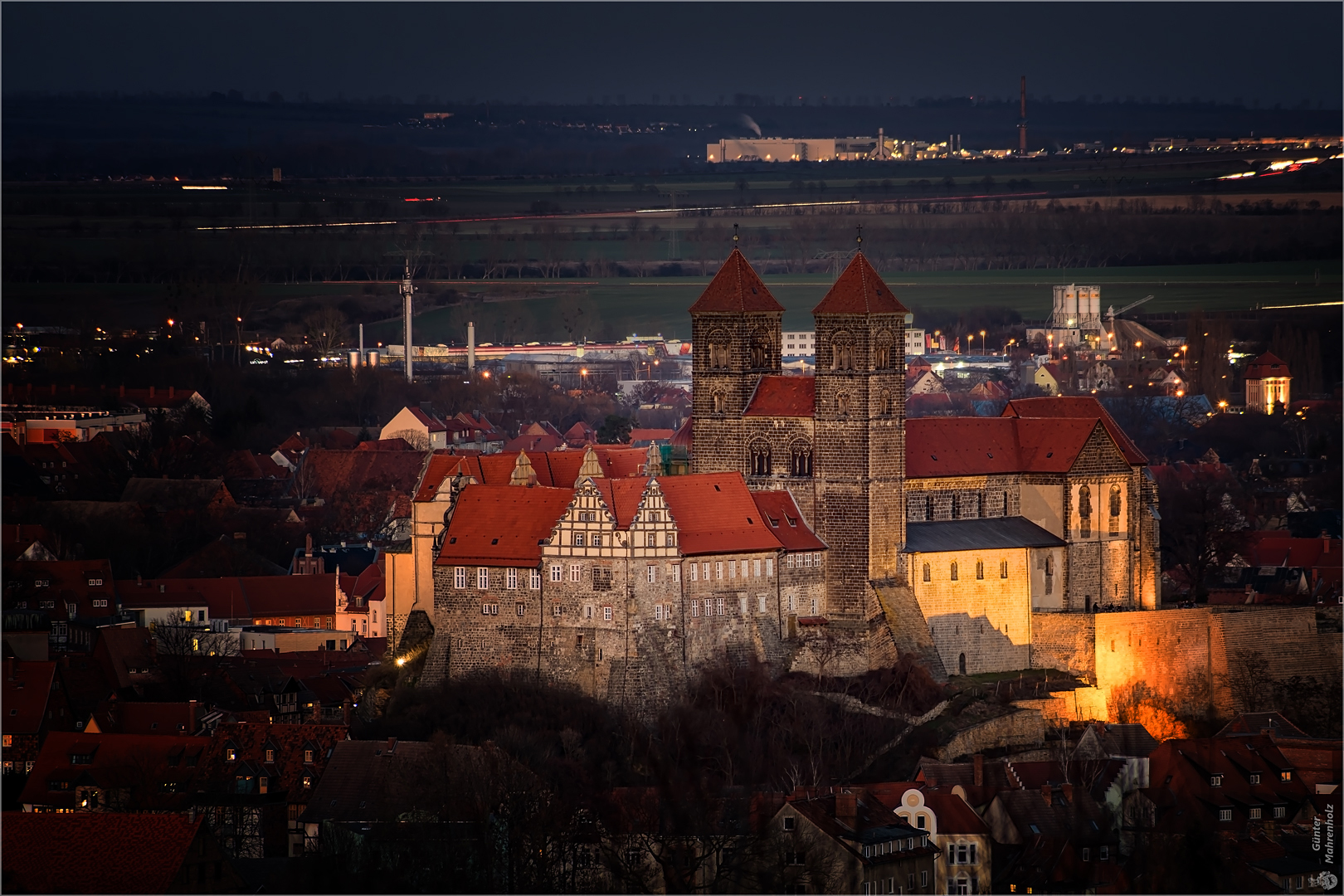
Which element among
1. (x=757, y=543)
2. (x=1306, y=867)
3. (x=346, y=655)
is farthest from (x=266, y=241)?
(x=1306, y=867)

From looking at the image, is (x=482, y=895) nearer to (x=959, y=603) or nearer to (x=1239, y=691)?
(x=959, y=603)

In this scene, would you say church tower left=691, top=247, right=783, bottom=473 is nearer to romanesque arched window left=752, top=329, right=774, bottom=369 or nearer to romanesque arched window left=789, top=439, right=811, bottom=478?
romanesque arched window left=752, top=329, right=774, bottom=369

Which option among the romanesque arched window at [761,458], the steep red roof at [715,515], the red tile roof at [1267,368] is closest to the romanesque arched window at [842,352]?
the romanesque arched window at [761,458]

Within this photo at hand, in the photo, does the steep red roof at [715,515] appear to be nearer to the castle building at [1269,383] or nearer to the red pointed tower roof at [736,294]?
the red pointed tower roof at [736,294]

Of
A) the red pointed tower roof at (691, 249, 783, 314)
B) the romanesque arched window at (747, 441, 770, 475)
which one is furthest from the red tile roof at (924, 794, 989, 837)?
the red pointed tower roof at (691, 249, 783, 314)

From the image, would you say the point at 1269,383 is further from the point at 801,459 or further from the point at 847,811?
the point at 847,811
